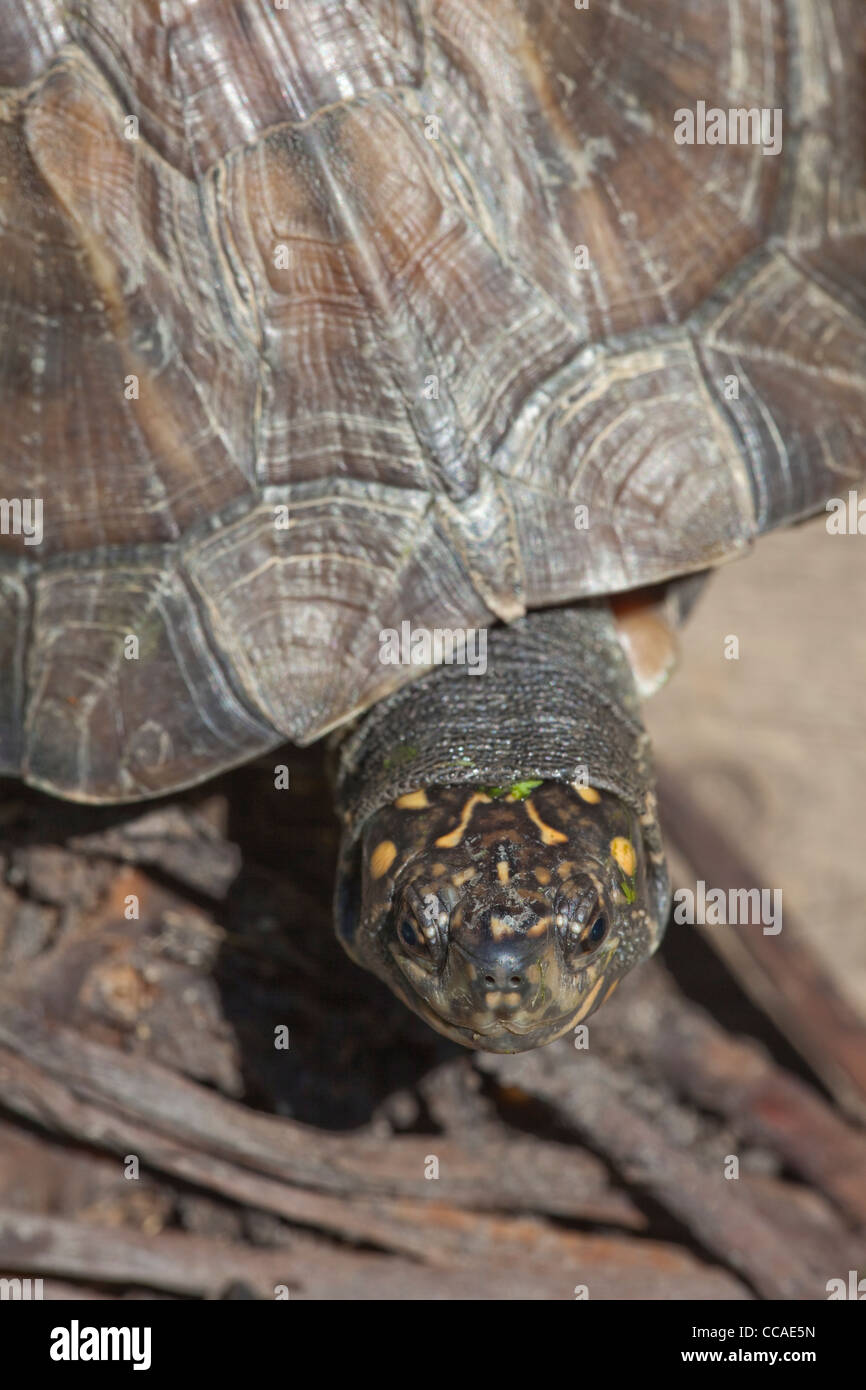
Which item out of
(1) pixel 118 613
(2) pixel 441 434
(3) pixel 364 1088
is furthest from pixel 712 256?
(3) pixel 364 1088

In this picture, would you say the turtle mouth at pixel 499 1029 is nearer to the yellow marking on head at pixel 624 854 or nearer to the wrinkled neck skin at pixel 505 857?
the wrinkled neck skin at pixel 505 857

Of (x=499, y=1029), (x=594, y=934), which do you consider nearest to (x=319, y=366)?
(x=594, y=934)

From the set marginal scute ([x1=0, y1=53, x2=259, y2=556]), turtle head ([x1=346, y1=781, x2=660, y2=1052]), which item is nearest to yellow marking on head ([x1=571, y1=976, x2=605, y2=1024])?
turtle head ([x1=346, y1=781, x2=660, y2=1052])

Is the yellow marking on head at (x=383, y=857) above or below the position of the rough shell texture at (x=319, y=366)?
below

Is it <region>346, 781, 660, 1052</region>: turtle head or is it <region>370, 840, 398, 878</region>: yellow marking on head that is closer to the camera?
<region>346, 781, 660, 1052</region>: turtle head

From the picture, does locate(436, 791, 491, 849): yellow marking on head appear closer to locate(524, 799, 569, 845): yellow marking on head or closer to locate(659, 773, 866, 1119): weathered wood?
locate(524, 799, 569, 845): yellow marking on head

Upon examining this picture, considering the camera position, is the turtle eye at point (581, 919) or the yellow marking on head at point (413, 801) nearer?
the turtle eye at point (581, 919)

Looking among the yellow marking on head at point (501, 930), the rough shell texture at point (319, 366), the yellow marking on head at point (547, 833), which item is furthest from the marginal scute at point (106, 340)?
the yellow marking on head at point (501, 930)

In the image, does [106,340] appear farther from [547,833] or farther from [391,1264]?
[391,1264]
